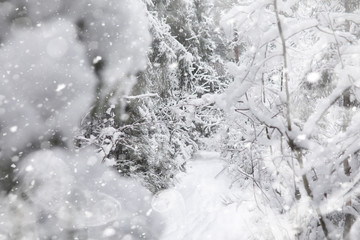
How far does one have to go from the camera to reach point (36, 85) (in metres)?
3.85

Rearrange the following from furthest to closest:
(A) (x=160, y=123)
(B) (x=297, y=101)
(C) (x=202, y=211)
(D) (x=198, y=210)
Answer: (D) (x=198, y=210) < (C) (x=202, y=211) < (A) (x=160, y=123) < (B) (x=297, y=101)

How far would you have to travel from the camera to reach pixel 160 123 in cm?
406

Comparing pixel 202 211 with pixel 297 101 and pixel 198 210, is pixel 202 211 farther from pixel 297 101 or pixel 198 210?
pixel 297 101

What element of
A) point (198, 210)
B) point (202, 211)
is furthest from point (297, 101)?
point (198, 210)

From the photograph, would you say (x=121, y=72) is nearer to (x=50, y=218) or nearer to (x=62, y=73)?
(x=62, y=73)

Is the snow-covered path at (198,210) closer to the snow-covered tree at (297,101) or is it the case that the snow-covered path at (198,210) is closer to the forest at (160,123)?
the forest at (160,123)

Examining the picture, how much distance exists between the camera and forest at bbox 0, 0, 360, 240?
1337 millimetres

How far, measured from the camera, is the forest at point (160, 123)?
134 cm

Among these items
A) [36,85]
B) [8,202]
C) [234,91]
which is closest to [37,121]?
[36,85]

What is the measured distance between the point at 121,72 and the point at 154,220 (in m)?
2.88

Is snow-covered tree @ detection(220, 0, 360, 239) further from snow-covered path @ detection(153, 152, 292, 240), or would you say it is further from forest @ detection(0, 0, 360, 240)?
snow-covered path @ detection(153, 152, 292, 240)

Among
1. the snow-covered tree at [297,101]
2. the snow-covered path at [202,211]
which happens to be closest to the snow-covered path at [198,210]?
the snow-covered path at [202,211]

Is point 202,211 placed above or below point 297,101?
below

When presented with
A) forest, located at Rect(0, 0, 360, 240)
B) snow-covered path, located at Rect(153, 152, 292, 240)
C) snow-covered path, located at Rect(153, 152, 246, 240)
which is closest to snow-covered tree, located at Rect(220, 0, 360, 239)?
forest, located at Rect(0, 0, 360, 240)
